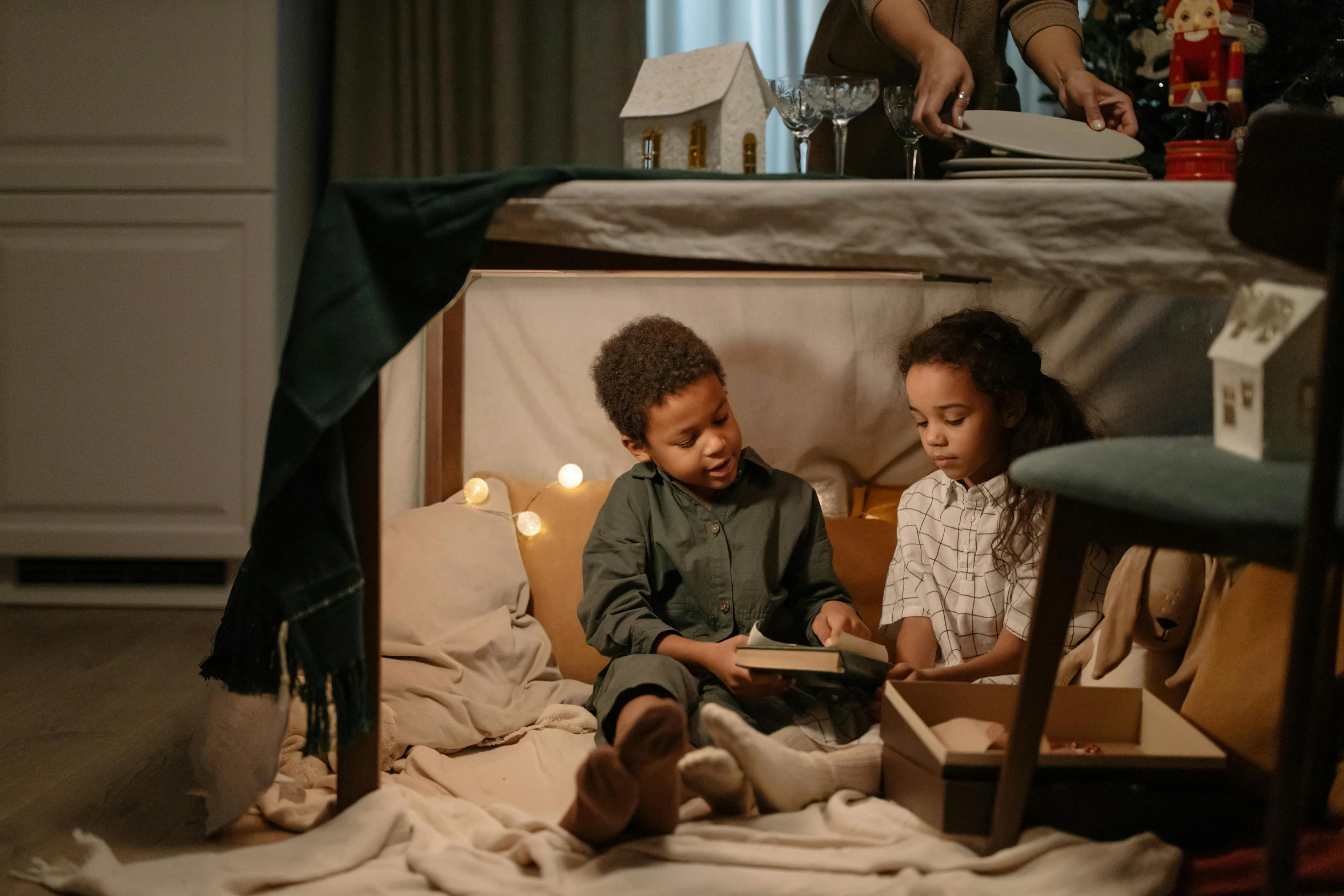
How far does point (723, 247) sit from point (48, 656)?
1577 millimetres

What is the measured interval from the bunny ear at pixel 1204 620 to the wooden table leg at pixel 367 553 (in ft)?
3.01

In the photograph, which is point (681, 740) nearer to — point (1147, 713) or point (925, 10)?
point (1147, 713)

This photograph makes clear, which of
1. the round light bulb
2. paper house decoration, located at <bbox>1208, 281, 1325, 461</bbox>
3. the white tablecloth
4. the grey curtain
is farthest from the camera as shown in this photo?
the grey curtain

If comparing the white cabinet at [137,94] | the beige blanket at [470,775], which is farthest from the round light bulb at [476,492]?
the white cabinet at [137,94]

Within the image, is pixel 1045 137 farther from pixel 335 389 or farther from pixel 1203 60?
pixel 335 389

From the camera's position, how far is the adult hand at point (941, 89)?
125cm

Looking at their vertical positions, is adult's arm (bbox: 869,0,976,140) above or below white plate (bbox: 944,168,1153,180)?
above

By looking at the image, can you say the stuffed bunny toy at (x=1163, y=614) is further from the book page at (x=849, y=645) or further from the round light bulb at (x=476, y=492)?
the round light bulb at (x=476, y=492)

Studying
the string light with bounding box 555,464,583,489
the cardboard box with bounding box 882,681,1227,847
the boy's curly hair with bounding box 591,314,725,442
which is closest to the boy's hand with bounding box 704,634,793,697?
the cardboard box with bounding box 882,681,1227,847

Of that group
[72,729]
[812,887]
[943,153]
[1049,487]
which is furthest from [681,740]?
[943,153]

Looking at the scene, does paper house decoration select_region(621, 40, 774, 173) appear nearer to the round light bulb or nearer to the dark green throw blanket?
the dark green throw blanket

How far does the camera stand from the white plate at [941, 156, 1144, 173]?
44.4 inches

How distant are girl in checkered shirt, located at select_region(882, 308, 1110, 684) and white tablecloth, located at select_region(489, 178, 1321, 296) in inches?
15.8

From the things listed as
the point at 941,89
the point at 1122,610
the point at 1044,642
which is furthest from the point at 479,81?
the point at 1044,642
